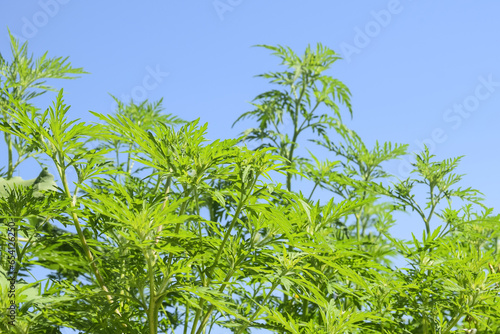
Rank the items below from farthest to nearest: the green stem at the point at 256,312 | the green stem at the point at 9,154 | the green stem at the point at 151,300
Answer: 1. the green stem at the point at 9,154
2. the green stem at the point at 256,312
3. the green stem at the point at 151,300

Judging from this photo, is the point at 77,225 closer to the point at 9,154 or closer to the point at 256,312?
the point at 256,312

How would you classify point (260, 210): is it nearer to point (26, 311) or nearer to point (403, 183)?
point (26, 311)

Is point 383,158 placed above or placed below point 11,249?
above

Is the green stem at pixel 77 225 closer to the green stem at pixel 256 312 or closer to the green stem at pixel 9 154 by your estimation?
the green stem at pixel 256 312

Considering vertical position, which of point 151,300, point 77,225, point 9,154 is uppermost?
point 9,154

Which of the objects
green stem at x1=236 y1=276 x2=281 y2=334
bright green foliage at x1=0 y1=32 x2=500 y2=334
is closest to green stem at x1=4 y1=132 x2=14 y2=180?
bright green foliage at x1=0 y1=32 x2=500 y2=334

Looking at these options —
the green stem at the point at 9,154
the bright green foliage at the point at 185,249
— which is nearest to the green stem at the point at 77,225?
the bright green foliage at the point at 185,249

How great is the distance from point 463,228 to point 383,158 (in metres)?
0.76

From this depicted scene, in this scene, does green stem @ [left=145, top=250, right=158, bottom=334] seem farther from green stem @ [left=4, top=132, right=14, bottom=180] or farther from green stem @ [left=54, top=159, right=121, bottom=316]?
green stem @ [left=4, top=132, right=14, bottom=180]

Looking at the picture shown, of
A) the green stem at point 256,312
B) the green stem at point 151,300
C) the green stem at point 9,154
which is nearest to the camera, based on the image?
the green stem at point 151,300

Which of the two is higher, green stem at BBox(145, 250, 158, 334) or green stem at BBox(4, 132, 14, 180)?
green stem at BBox(4, 132, 14, 180)

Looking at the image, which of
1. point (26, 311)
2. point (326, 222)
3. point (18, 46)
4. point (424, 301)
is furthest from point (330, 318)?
point (18, 46)

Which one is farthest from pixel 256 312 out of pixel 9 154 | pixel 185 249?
pixel 9 154

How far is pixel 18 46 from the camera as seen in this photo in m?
2.91
